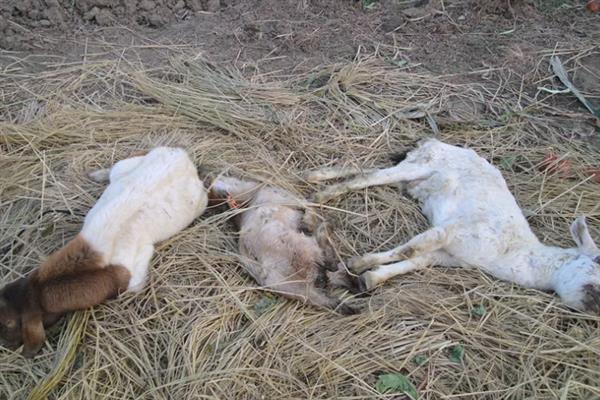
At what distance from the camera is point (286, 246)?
12.1ft

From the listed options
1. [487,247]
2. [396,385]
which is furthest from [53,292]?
[487,247]

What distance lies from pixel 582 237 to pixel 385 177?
137cm

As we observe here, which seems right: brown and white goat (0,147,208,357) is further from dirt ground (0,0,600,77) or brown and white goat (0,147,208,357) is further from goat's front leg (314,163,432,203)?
dirt ground (0,0,600,77)

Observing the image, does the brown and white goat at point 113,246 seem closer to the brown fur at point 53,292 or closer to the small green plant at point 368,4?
the brown fur at point 53,292

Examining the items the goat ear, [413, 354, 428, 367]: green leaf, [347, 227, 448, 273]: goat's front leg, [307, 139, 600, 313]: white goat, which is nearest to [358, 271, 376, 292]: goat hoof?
[307, 139, 600, 313]: white goat

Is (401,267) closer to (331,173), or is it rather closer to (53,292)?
(331,173)

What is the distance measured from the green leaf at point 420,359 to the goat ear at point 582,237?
4.30ft

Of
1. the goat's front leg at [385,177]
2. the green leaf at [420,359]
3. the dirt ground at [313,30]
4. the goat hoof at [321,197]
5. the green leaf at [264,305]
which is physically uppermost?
the dirt ground at [313,30]

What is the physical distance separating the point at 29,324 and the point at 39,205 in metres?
1.17

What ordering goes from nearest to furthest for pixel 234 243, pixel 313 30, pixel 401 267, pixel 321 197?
1. pixel 401 267
2. pixel 234 243
3. pixel 321 197
4. pixel 313 30

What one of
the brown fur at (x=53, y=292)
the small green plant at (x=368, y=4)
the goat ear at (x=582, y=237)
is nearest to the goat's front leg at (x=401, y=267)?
the goat ear at (x=582, y=237)

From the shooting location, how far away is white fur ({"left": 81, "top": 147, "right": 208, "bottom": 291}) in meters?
3.42

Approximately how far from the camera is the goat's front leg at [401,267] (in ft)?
11.9

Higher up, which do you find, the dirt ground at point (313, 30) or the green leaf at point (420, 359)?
the dirt ground at point (313, 30)
